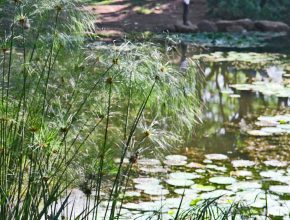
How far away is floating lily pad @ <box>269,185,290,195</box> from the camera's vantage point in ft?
13.5

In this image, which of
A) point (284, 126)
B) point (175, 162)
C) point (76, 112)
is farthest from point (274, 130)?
point (76, 112)

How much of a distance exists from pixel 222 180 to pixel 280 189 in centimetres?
41

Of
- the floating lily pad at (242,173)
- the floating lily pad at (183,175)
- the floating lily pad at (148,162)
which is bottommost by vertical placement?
the floating lily pad at (242,173)

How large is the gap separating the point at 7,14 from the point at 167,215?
1559 millimetres

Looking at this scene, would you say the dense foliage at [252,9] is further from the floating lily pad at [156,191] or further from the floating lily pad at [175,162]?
the floating lily pad at [156,191]

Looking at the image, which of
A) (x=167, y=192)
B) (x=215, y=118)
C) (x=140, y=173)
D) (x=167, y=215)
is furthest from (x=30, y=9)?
(x=215, y=118)

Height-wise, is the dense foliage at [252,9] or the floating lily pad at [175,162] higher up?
the dense foliage at [252,9]

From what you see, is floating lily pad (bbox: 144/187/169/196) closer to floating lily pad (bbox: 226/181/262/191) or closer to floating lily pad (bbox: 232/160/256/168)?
floating lily pad (bbox: 226/181/262/191)

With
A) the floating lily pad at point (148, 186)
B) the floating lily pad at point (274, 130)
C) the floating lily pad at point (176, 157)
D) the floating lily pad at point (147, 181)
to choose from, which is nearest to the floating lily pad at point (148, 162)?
the floating lily pad at point (176, 157)

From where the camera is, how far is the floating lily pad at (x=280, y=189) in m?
4.13

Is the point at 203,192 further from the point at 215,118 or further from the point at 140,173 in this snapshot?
the point at 215,118

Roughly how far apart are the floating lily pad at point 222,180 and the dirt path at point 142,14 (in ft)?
26.1

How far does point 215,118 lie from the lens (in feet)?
21.3

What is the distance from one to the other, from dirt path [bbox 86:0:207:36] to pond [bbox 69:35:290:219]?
4.68m
